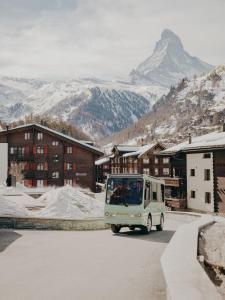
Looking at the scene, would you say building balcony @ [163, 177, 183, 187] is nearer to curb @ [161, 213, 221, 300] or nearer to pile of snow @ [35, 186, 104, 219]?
pile of snow @ [35, 186, 104, 219]

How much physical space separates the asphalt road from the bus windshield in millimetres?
4658

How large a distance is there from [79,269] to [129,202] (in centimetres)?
1145

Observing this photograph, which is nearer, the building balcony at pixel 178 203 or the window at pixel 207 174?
the window at pixel 207 174

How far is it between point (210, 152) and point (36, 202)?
27.5m

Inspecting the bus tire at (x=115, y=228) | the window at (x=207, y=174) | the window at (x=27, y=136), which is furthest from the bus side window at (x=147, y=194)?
the window at (x=27, y=136)

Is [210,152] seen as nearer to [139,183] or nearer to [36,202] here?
[36,202]

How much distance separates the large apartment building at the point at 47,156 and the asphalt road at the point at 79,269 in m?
62.9

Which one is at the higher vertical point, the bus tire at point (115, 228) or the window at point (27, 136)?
the window at point (27, 136)

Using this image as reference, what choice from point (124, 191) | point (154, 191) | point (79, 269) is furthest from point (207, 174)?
point (79, 269)

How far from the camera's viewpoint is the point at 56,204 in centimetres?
2953

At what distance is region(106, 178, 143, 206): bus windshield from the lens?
2280 centimetres

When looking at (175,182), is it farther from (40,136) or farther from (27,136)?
(27,136)

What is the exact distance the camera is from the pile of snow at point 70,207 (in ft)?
93.2

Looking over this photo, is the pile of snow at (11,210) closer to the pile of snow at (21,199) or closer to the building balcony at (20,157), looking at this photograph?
the pile of snow at (21,199)
